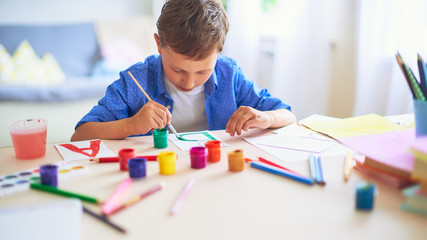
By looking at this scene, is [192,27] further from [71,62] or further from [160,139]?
[71,62]

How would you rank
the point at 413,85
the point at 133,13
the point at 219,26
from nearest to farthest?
the point at 413,85 < the point at 219,26 < the point at 133,13

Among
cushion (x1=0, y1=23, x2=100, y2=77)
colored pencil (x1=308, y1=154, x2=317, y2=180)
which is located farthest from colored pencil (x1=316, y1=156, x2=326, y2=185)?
cushion (x1=0, y1=23, x2=100, y2=77)

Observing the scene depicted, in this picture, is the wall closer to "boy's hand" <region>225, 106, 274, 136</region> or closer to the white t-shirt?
the white t-shirt

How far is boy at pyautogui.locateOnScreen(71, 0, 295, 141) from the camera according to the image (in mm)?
1076

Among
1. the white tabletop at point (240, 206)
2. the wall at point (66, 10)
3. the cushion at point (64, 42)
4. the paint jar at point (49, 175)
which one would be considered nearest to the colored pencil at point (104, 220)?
the white tabletop at point (240, 206)

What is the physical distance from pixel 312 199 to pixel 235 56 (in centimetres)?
242

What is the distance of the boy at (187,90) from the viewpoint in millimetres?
1076

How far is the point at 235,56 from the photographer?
9.82 ft

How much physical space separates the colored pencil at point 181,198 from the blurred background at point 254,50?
1648 mm

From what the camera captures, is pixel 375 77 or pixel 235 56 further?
pixel 235 56

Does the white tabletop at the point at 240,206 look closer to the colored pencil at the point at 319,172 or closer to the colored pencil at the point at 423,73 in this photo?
the colored pencil at the point at 319,172

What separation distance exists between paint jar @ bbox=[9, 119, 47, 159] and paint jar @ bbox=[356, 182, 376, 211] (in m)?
0.71

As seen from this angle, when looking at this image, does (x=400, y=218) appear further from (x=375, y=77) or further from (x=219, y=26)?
(x=375, y=77)

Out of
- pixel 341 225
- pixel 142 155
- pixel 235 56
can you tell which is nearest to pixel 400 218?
pixel 341 225
